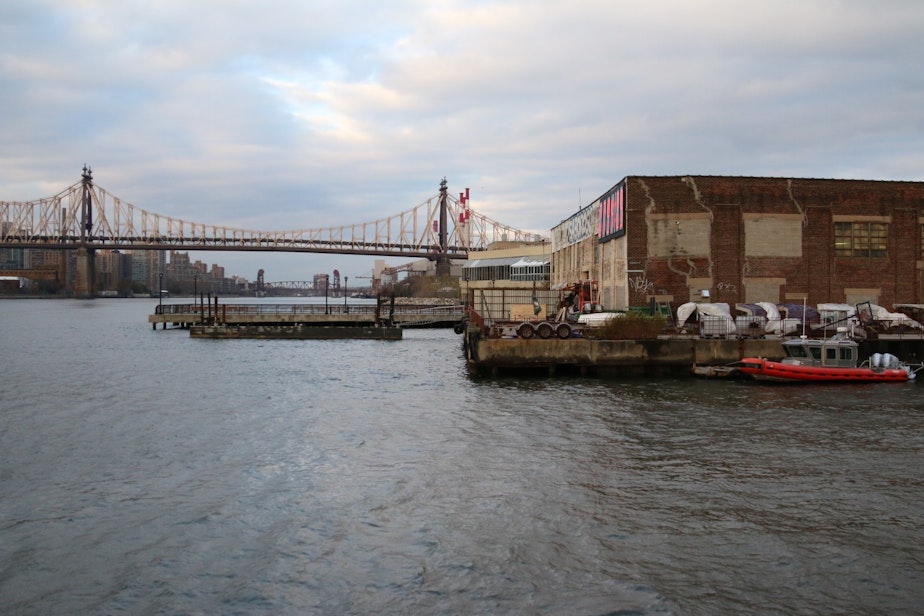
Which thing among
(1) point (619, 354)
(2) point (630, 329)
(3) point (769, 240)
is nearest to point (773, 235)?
(3) point (769, 240)

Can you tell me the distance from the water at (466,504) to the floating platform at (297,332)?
38803mm

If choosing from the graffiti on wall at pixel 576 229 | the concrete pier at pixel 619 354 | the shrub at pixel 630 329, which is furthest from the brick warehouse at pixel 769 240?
the graffiti on wall at pixel 576 229

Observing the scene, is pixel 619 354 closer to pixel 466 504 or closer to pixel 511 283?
pixel 466 504

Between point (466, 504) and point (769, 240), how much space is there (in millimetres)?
38237

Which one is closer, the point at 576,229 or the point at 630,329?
the point at 630,329

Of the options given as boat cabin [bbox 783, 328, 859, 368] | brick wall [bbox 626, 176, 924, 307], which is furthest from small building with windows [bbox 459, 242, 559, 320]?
boat cabin [bbox 783, 328, 859, 368]

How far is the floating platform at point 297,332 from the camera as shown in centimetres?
7219

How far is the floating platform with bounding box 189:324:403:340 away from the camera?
237 feet

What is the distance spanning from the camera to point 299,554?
47.6ft

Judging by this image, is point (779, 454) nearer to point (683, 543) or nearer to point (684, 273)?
point (683, 543)

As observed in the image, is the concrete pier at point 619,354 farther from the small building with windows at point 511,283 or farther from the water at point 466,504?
the small building with windows at point 511,283

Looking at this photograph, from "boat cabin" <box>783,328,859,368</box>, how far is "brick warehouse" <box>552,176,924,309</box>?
10.8 m

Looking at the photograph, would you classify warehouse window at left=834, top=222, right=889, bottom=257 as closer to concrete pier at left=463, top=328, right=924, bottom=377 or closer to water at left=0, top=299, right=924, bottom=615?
concrete pier at left=463, top=328, right=924, bottom=377

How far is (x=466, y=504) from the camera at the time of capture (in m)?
17.5
